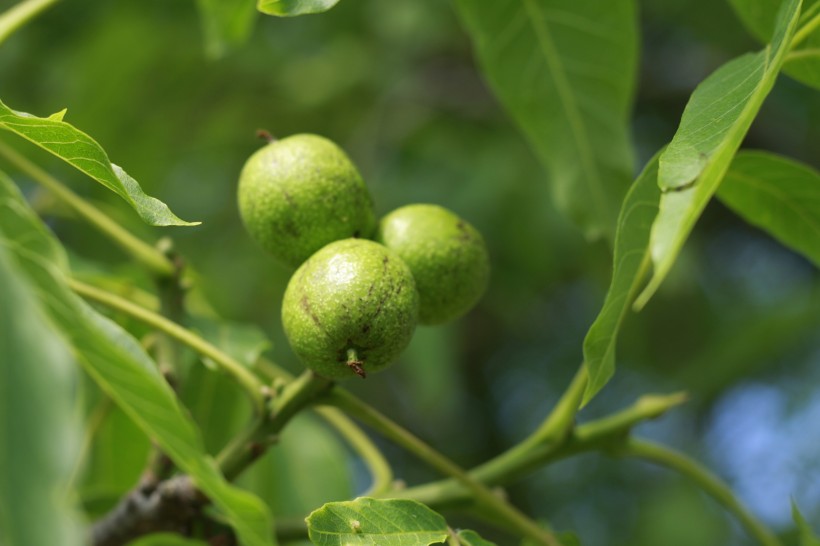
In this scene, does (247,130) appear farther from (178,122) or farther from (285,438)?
(285,438)

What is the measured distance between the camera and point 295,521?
1.61m

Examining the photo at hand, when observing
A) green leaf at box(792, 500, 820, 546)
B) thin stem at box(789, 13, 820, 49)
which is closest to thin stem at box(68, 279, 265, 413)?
green leaf at box(792, 500, 820, 546)

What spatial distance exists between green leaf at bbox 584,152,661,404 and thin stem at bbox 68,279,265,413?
52 centimetres

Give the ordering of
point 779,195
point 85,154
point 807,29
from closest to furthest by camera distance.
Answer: point 85,154 → point 807,29 → point 779,195

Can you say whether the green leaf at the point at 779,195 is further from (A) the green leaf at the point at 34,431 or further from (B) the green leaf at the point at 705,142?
(A) the green leaf at the point at 34,431

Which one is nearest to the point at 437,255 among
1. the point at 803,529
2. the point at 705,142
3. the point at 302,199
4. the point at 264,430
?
the point at 302,199

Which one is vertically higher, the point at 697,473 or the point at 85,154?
the point at 85,154

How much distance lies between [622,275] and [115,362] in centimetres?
59

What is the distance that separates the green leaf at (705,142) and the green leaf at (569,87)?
769mm

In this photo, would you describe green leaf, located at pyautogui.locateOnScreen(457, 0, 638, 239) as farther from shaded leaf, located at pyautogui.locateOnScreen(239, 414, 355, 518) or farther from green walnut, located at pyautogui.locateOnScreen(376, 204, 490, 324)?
shaded leaf, located at pyautogui.locateOnScreen(239, 414, 355, 518)

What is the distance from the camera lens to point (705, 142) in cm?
105

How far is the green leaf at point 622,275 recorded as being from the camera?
1152mm

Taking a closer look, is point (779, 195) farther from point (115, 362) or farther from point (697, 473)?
point (115, 362)

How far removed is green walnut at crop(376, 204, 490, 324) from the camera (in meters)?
1.49
